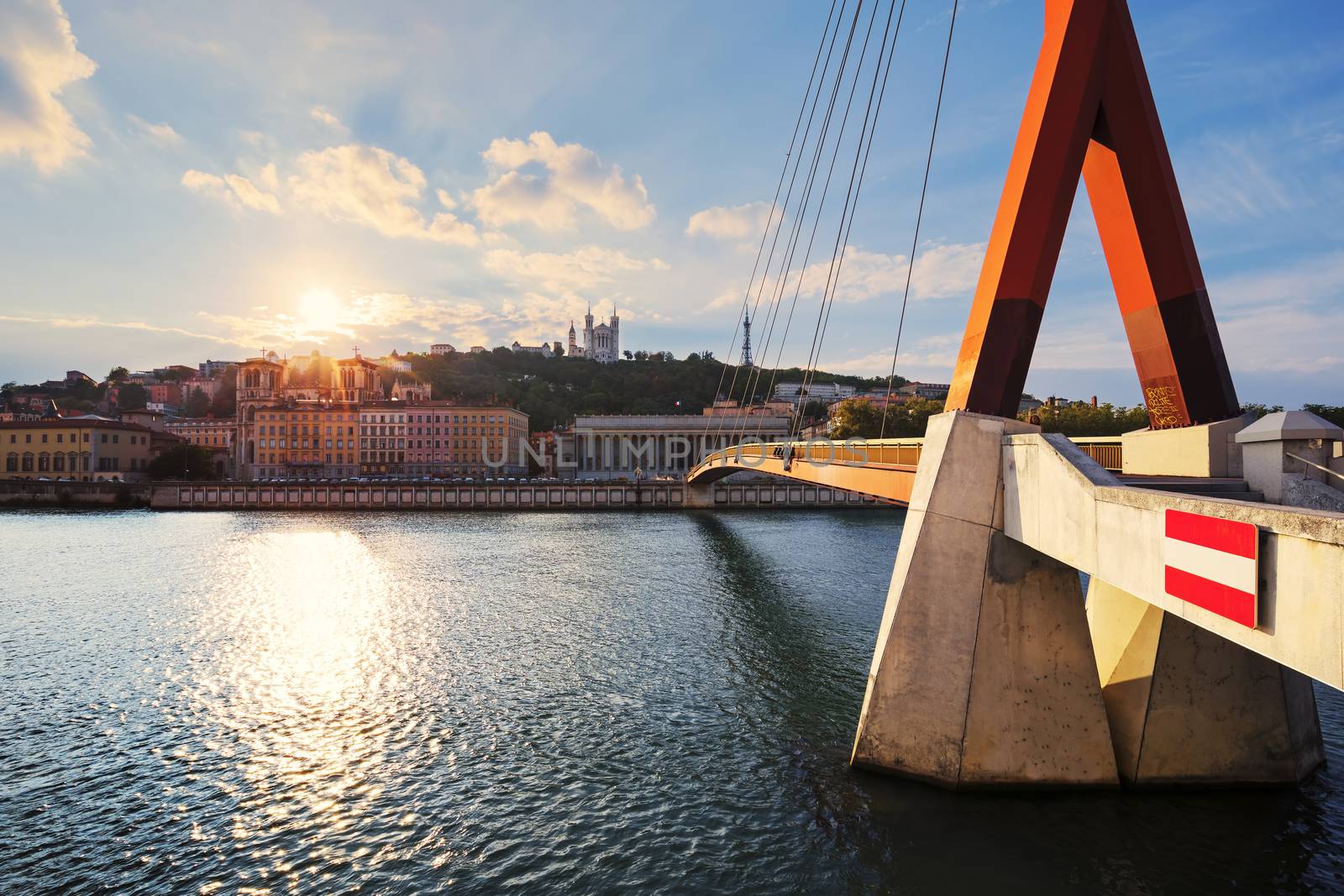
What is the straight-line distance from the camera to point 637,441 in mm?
99625

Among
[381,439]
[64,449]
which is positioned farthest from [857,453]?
[64,449]

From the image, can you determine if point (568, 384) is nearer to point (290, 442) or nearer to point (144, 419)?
point (290, 442)

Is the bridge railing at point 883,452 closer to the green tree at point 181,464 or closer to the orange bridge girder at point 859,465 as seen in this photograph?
the orange bridge girder at point 859,465

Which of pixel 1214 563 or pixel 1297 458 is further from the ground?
pixel 1297 458

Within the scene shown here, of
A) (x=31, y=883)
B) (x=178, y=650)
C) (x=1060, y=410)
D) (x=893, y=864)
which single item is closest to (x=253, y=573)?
(x=178, y=650)

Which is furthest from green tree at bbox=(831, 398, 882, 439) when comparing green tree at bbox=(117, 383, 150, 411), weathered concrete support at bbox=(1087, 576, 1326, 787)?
green tree at bbox=(117, 383, 150, 411)

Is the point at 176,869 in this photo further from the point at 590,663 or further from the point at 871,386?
the point at 871,386

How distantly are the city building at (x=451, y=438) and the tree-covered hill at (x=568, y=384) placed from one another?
1026cm

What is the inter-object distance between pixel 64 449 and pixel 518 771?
311ft

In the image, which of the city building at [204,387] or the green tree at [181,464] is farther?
the city building at [204,387]

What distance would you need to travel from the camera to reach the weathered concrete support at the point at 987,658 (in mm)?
8727

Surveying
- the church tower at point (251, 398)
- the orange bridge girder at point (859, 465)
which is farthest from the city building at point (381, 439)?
the orange bridge girder at point (859, 465)

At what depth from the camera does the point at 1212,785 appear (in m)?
8.88

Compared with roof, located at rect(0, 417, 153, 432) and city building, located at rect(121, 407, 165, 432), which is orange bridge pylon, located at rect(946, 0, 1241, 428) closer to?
roof, located at rect(0, 417, 153, 432)
